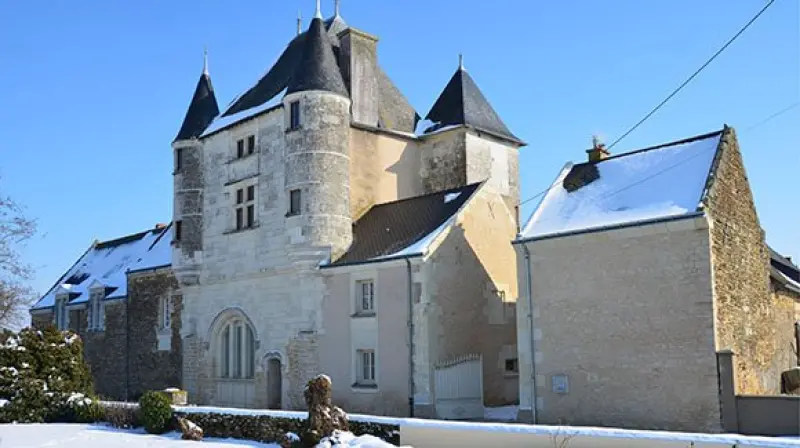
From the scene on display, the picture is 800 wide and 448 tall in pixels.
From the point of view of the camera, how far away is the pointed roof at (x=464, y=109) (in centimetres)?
2694

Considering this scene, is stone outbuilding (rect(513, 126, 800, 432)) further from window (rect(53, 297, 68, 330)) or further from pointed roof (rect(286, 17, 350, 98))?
window (rect(53, 297, 68, 330))

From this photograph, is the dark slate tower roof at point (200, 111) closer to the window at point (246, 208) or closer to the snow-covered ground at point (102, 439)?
the window at point (246, 208)

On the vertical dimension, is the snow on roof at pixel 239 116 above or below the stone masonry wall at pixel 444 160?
above

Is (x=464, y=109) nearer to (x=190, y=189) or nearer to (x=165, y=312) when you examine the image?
(x=190, y=189)

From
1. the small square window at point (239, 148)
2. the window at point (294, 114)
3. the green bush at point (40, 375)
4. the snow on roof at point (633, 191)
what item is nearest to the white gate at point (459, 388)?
the snow on roof at point (633, 191)

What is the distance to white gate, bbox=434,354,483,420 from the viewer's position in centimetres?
2036

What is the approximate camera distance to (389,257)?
21203 millimetres

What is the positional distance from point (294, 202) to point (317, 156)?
1.53 m

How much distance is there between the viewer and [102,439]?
17109mm

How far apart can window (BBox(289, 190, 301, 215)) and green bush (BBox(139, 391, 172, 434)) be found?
6.88 meters

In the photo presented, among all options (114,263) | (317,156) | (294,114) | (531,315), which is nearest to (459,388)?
(531,315)

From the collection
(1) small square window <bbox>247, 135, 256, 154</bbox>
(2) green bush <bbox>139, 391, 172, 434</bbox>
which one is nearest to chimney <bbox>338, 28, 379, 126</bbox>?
(1) small square window <bbox>247, 135, 256, 154</bbox>

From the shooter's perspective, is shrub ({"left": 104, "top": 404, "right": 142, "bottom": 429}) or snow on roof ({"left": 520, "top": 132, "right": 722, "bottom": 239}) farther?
shrub ({"left": 104, "top": 404, "right": 142, "bottom": 429})

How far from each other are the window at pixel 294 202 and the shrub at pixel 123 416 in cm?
710
